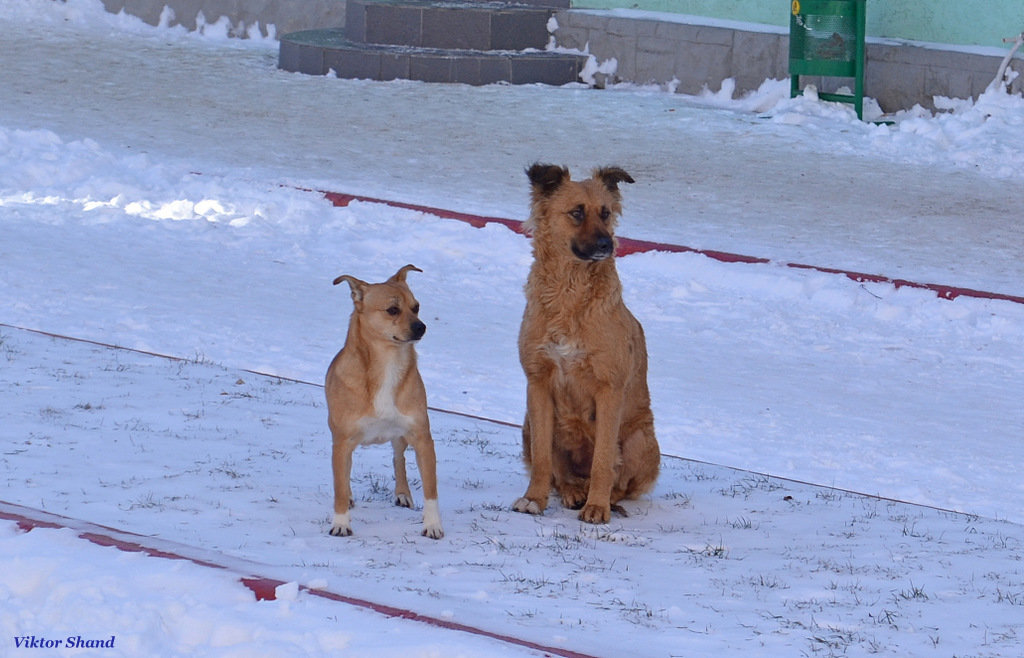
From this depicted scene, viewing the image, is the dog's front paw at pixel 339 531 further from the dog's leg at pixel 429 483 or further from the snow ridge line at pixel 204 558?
the snow ridge line at pixel 204 558

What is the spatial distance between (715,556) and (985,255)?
6.28 meters

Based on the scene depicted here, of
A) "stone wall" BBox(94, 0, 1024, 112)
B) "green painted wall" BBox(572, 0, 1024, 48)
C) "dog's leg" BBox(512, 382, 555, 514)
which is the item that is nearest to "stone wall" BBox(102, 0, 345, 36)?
"stone wall" BBox(94, 0, 1024, 112)

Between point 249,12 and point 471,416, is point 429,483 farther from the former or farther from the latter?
point 249,12

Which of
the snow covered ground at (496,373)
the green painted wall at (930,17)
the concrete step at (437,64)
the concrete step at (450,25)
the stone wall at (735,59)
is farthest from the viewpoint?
the concrete step at (450,25)

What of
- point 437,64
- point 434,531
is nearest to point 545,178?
point 434,531

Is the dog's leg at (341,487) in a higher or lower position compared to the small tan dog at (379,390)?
lower

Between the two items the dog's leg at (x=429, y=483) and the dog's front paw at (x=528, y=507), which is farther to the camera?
the dog's front paw at (x=528, y=507)

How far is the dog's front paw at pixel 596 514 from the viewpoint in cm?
586

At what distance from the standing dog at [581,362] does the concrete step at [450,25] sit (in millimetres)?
13675

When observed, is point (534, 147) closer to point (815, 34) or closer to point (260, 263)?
point (815, 34)

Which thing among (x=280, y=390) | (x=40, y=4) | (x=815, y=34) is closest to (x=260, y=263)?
(x=280, y=390)

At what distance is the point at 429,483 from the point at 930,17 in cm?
1280

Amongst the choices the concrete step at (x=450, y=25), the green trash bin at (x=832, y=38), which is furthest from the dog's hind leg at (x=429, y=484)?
the concrete step at (x=450, y=25)

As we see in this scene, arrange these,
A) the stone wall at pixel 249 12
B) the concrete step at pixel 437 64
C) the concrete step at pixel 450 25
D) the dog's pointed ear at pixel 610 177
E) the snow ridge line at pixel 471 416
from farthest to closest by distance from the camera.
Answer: the stone wall at pixel 249 12 → the concrete step at pixel 450 25 → the concrete step at pixel 437 64 → the snow ridge line at pixel 471 416 → the dog's pointed ear at pixel 610 177
